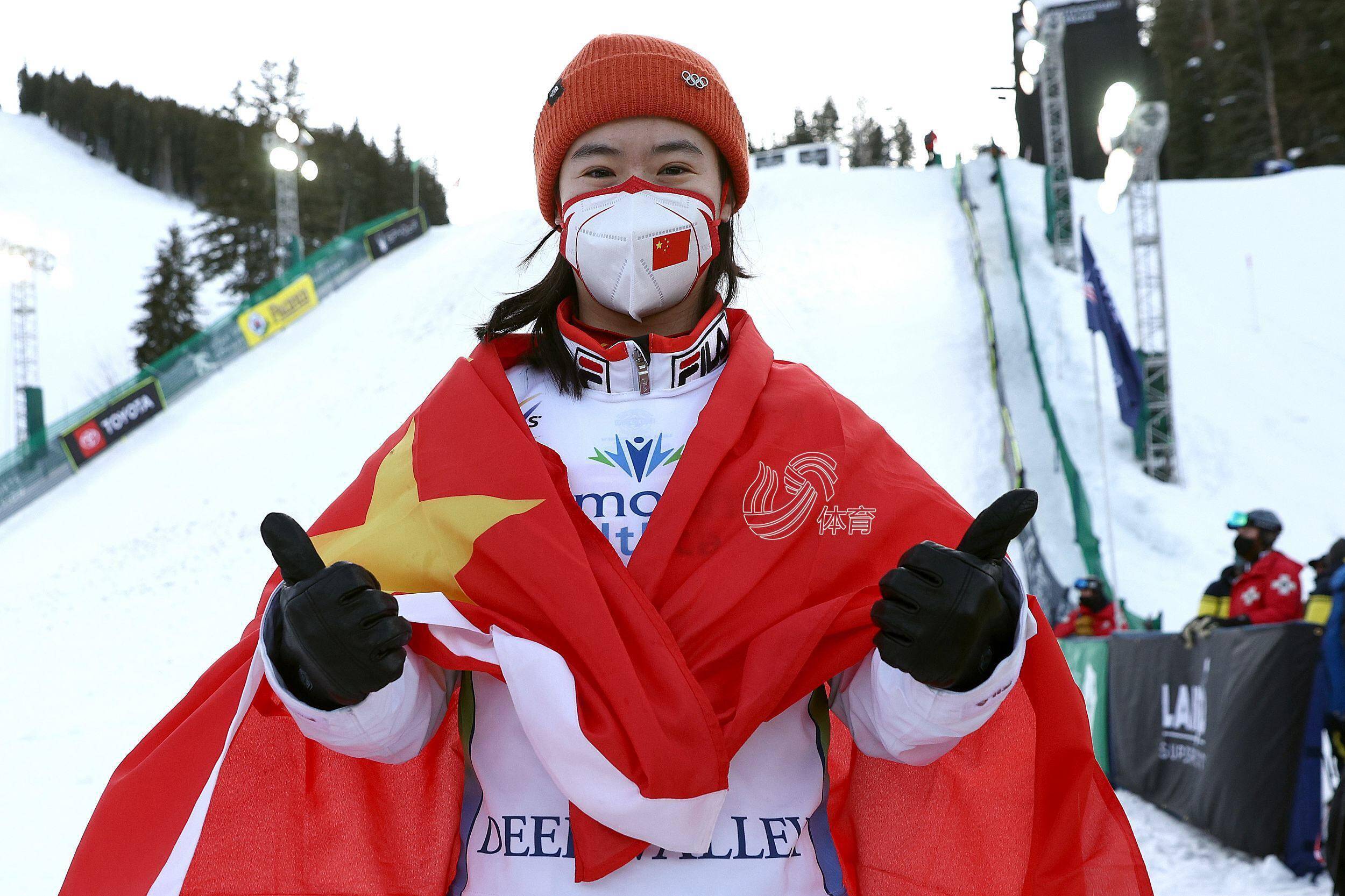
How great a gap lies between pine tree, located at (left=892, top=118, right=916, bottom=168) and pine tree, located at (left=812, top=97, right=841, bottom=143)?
5.84 meters

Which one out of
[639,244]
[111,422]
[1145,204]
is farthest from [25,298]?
[639,244]

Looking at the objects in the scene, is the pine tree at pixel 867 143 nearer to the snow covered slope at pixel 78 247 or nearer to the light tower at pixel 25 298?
the snow covered slope at pixel 78 247

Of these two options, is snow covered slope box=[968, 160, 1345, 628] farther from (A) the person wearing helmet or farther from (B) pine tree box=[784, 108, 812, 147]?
(B) pine tree box=[784, 108, 812, 147]

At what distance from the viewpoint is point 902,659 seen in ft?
5.23

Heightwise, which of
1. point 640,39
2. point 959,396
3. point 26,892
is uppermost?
point 640,39

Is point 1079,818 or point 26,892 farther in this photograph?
point 26,892

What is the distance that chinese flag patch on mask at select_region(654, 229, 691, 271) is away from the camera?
214cm

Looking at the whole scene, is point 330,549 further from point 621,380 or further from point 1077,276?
point 1077,276

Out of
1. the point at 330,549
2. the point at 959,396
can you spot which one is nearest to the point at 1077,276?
the point at 959,396

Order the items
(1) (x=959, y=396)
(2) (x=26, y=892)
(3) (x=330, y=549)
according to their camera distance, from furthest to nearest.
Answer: (1) (x=959, y=396), (2) (x=26, y=892), (3) (x=330, y=549)

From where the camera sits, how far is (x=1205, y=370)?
70.2 ft

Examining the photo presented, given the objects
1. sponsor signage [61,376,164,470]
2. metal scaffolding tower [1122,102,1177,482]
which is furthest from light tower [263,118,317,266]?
metal scaffolding tower [1122,102,1177,482]

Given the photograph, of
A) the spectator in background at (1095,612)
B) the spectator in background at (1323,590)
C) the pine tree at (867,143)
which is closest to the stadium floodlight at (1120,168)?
the spectator in background at (1095,612)

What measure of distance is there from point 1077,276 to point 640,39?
24.0 metres
